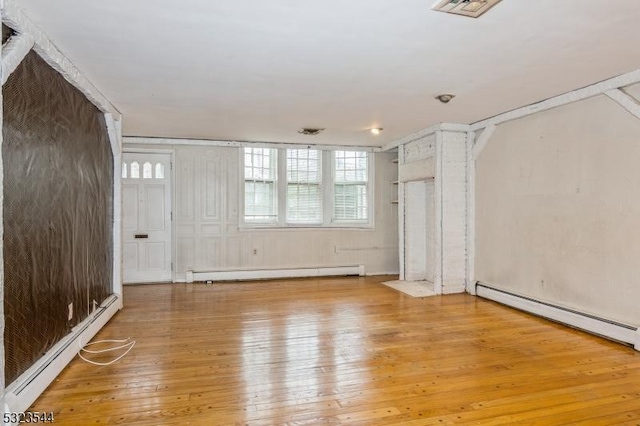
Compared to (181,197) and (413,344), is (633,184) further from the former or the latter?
(181,197)

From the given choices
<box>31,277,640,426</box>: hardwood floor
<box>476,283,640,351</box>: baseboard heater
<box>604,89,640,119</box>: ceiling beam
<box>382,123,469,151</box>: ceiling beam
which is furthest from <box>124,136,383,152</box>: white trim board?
<box>604,89,640,119</box>: ceiling beam

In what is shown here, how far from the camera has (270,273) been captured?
277 inches

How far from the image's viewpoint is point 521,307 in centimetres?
479

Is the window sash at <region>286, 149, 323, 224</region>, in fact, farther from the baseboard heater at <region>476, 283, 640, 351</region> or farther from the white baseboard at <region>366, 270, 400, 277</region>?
the baseboard heater at <region>476, 283, 640, 351</region>

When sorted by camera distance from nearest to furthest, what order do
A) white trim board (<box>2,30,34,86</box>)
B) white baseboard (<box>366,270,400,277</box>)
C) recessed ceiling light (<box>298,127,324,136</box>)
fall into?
white trim board (<box>2,30,34,86</box>), recessed ceiling light (<box>298,127,324,136</box>), white baseboard (<box>366,270,400,277</box>)

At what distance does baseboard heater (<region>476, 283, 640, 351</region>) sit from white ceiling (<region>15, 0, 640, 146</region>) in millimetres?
2312

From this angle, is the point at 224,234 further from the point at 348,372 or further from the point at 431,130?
the point at 348,372

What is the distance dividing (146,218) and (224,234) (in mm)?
1305

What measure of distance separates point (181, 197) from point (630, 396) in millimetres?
6250

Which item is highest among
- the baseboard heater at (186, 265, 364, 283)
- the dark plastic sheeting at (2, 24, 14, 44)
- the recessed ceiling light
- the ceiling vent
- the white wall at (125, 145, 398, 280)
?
the recessed ceiling light

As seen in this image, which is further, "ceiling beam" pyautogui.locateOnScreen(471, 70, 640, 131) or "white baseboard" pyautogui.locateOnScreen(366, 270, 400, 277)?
"white baseboard" pyautogui.locateOnScreen(366, 270, 400, 277)

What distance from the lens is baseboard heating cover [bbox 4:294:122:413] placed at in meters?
2.31

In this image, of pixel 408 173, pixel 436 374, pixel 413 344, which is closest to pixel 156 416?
pixel 436 374

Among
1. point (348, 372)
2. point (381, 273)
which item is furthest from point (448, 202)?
point (348, 372)
